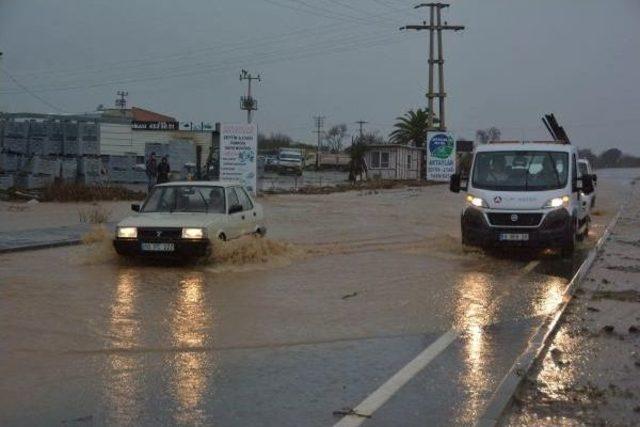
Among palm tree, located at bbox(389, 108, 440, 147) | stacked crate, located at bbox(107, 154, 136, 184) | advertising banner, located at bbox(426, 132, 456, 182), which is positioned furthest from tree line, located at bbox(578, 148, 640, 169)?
stacked crate, located at bbox(107, 154, 136, 184)

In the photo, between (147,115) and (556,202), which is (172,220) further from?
(147,115)

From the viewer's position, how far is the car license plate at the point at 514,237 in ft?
44.0

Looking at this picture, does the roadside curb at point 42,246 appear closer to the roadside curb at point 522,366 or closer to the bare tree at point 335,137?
the roadside curb at point 522,366

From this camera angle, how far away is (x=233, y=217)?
12617mm

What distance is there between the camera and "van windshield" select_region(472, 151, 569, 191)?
1388 cm

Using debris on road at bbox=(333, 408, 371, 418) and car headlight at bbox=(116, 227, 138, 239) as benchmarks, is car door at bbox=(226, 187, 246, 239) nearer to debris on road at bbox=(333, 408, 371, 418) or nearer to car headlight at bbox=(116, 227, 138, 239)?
car headlight at bbox=(116, 227, 138, 239)

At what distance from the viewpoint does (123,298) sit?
30.8ft

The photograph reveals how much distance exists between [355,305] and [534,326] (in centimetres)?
213

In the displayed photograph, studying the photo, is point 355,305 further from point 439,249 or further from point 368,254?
point 439,249

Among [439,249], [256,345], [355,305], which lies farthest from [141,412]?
[439,249]

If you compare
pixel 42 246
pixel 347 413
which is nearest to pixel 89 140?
pixel 42 246

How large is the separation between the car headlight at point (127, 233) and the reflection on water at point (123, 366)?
2077 millimetres

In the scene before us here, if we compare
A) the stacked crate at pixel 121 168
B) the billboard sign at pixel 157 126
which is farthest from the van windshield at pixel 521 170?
the billboard sign at pixel 157 126

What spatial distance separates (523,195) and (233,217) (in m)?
5.10
